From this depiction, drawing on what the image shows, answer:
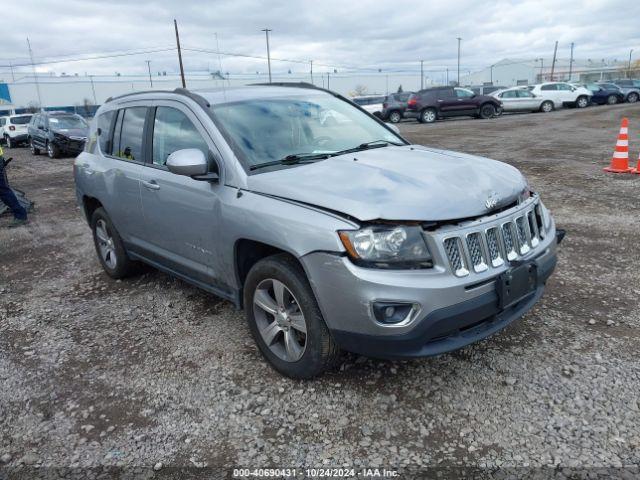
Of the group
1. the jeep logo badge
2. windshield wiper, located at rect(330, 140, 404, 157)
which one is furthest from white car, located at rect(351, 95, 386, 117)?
the jeep logo badge

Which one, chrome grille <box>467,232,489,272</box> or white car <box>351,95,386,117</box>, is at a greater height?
chrome grille <box>467,232,489,272</box>

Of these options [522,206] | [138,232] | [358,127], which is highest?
[358,127]

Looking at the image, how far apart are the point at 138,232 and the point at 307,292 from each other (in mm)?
2234

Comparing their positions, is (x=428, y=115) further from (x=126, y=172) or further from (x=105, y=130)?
(x=126, y=172)

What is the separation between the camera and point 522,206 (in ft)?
10.4

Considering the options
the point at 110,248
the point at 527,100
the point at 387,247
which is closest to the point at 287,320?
the point at 387,247

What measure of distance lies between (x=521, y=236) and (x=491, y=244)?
0.35m

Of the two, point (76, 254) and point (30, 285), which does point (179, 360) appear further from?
point (76, 254)

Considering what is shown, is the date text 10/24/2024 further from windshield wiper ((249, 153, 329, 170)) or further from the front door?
windshield wiper ((249, 153, 329, 170))

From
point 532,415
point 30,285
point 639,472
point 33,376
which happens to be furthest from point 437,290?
point 30,285

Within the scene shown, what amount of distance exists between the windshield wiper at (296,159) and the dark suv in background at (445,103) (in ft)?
76.8

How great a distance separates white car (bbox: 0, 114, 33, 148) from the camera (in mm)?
23766

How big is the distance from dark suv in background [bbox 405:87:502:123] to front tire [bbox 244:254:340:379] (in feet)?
78.7

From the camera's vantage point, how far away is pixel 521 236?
306cm
